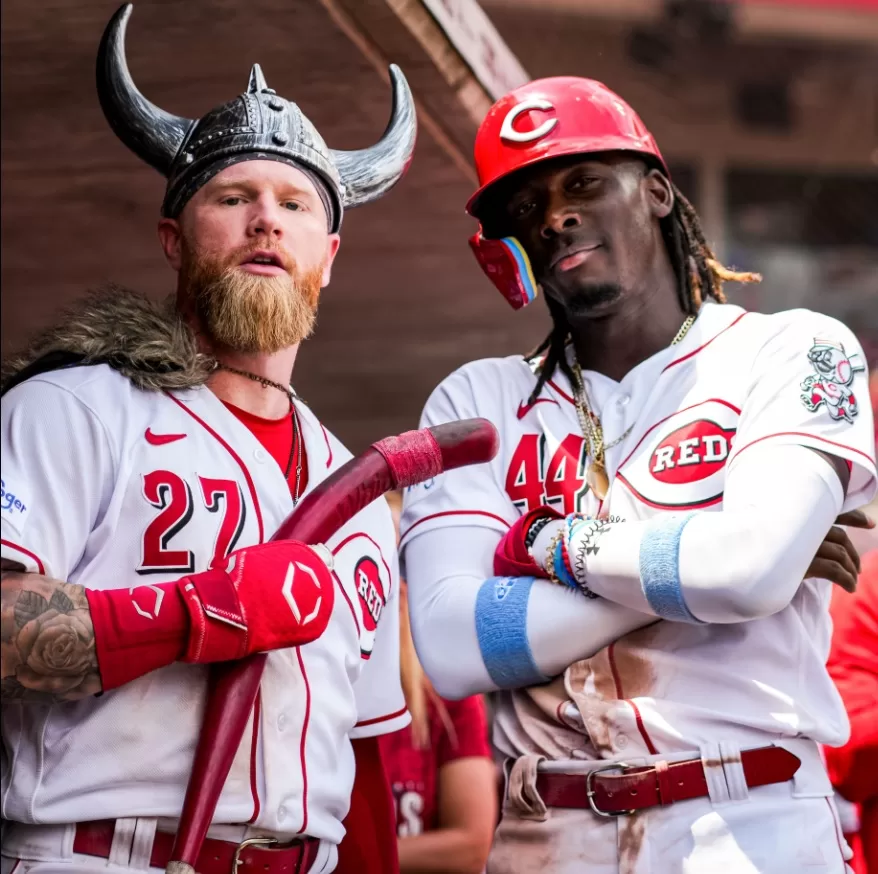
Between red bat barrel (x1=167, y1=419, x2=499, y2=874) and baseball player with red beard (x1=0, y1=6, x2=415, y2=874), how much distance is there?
0.22 feet

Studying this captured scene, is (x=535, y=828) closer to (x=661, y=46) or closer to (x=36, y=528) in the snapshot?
(x=36, y=528)

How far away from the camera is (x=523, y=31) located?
438cm

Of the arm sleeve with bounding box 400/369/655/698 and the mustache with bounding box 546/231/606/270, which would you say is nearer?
the arm sleeve with bounding box 400/369/655/698

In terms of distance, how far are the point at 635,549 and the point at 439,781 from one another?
63.9 inches

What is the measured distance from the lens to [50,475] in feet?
6.88

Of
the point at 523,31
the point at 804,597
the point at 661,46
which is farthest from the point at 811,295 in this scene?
the point at 804,597

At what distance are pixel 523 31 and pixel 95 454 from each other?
8.99 ft

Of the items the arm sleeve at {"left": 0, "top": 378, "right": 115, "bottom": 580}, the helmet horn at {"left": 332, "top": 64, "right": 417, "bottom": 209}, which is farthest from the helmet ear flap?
the arm sleeve at {"left": 0, "top": 378, "right": 115, "bottom": 580}

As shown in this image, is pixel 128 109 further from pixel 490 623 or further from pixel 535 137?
pixel 490 623

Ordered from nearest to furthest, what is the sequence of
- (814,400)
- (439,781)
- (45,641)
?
1. (45,641)
2. (814,400)
3. (439,781)

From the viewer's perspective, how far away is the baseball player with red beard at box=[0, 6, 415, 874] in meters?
1.99

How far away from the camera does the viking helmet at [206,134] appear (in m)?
2.49

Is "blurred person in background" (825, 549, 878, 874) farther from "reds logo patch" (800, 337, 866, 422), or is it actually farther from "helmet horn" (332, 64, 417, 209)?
"helmet horn" (332, 64, 417, 209)

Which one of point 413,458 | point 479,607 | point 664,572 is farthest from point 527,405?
point 664,572
